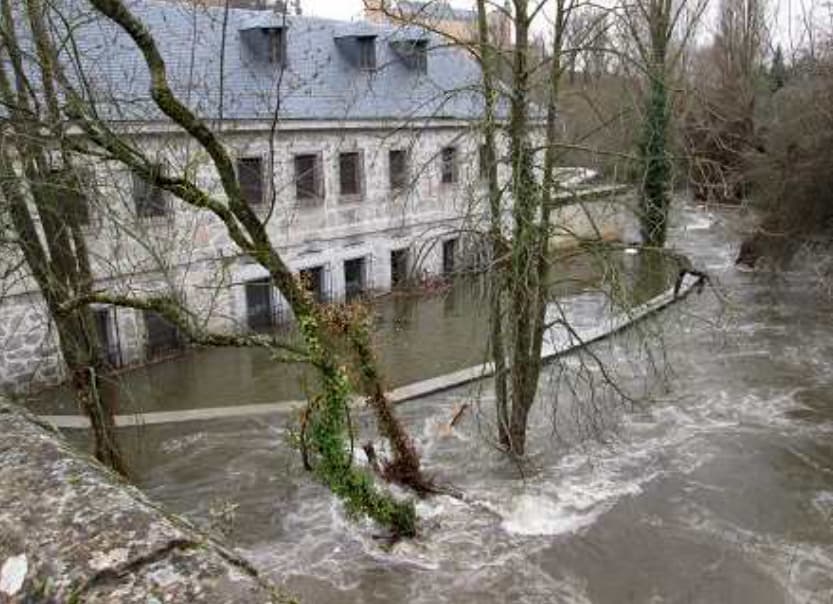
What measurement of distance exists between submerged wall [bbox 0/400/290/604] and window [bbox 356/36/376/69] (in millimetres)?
19309

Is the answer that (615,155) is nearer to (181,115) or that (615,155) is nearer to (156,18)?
(181,115)

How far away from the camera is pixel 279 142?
17781 millimetres

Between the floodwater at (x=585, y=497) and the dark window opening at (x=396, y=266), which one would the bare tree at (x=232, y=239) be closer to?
the floodwater at (x=585, y=497)

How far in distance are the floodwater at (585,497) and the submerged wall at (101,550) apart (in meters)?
6.11

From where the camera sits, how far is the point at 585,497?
1031 centimetres

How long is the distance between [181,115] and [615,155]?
4.90 meters

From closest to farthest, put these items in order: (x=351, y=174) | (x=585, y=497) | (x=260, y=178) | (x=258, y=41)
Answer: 1. (x=585, y=497)
2. (x=260, y=178)
3. (x=258, y=41)
4. (x=351, y=174)

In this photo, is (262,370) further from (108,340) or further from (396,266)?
(396,266)

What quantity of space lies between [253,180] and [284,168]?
31.2 inches

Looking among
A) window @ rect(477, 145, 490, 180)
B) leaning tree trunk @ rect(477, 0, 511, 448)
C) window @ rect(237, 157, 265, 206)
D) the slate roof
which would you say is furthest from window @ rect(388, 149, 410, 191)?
leaning tree trunk @ rect(477, 0, 511, 448)

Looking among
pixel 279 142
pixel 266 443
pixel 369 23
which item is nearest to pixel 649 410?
pixel 266 443

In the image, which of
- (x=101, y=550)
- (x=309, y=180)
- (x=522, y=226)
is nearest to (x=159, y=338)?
(x=309, y=180)

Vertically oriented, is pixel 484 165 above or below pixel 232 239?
above

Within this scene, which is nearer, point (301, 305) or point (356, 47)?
point (301, 305)
